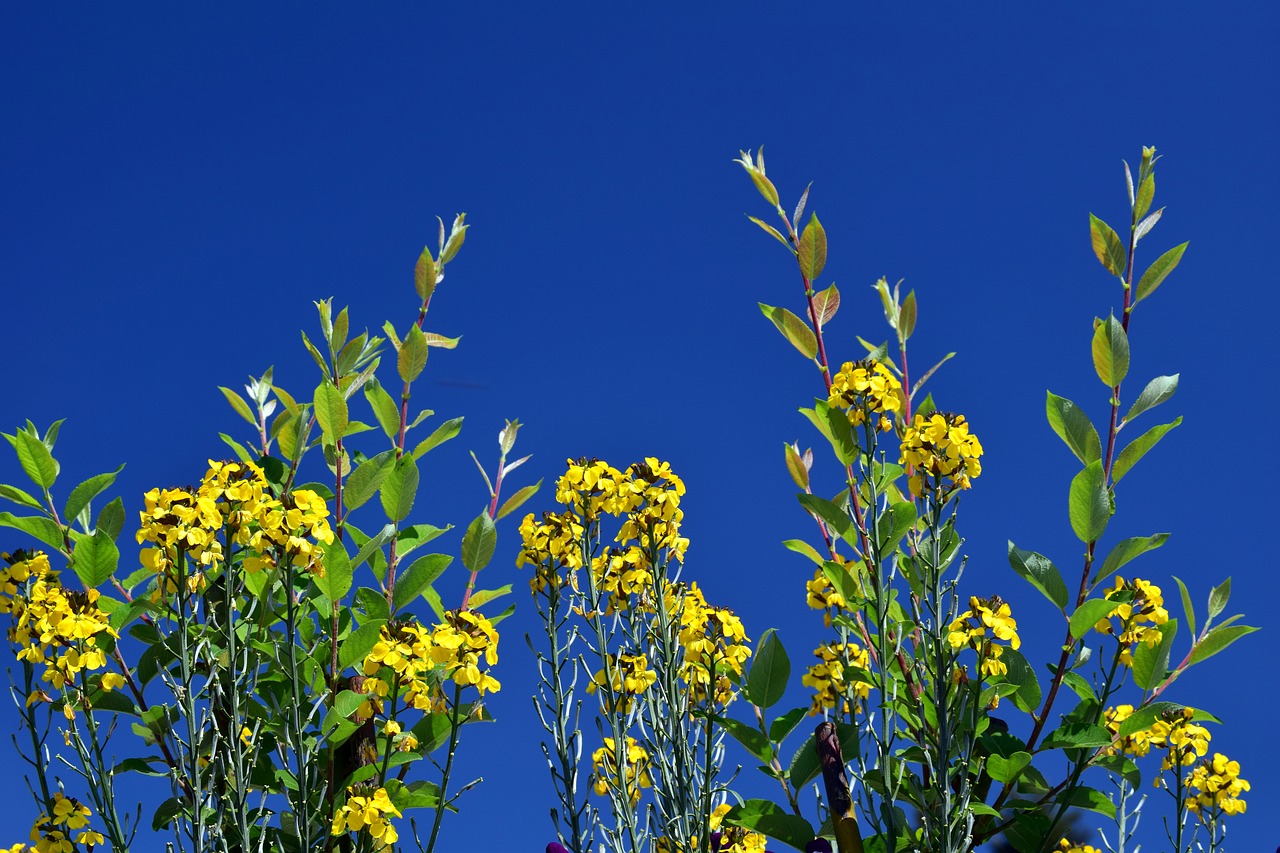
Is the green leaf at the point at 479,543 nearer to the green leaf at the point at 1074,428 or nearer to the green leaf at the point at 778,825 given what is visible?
the green leaf at the point at 778,825

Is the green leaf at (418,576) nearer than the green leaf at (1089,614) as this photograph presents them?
No

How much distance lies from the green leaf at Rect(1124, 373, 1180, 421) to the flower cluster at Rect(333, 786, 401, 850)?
180 centimetres

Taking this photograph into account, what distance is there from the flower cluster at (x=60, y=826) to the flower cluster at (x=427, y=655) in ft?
2.55

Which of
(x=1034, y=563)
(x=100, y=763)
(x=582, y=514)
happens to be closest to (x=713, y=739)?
(x=582, y=514)

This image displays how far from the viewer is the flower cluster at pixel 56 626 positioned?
2.00 m

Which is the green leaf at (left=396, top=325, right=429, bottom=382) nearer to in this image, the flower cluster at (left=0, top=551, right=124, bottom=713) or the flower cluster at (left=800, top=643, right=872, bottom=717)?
the flower cluster at (left=0, top=551, right=124, bottom=713)

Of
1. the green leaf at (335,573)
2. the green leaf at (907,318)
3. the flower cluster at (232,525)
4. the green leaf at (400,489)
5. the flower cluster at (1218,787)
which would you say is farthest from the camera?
the flower cluster at (1218,787)

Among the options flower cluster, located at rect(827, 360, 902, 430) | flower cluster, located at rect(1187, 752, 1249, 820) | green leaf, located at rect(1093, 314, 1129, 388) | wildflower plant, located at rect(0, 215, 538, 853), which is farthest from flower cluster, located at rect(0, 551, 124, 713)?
flower cluster, located at rect(1187, 752, 1249, 820)

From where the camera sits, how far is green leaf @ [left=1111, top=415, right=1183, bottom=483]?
2.21 meters

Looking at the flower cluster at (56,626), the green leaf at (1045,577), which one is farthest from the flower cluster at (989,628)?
the flower cluster at (56,626)

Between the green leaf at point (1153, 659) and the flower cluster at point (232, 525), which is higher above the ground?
the flower cluster at point (232, 525)

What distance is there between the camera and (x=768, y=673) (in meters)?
2.31

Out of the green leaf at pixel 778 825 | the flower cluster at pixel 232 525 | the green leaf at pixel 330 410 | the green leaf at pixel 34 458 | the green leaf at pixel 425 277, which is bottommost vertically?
the green leaf at pixel 778 825

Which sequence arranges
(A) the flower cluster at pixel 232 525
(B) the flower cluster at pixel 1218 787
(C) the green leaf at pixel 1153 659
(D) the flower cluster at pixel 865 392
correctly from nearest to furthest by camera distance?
(A) the flower cluster at pixel 232 525 < (D) the flower cluster at pixel 865 392 < (C) the green leaf at pixel 1153 659 < (B) the flower cluster at pixel 1218 787
